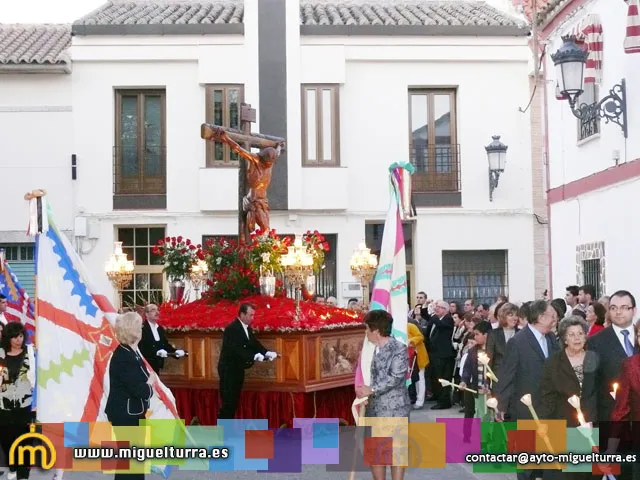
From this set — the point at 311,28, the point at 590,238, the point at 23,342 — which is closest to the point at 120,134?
the point at 311,28

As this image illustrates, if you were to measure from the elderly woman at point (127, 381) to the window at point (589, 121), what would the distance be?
8.92m

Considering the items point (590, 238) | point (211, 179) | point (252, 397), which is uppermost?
point (211, 179)

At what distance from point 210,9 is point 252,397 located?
14.8 meters

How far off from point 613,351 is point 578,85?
686cm

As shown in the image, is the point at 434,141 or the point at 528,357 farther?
the point at 434,141

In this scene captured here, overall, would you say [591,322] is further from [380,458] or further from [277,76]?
[277,76]

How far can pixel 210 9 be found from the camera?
26422mm

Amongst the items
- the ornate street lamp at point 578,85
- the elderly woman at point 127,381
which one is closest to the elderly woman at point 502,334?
the elderly woman at point 127,381

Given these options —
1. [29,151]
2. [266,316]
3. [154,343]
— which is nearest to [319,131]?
[29,151]

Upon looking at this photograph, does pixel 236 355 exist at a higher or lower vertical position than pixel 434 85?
lower

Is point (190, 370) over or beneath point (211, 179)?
beneath

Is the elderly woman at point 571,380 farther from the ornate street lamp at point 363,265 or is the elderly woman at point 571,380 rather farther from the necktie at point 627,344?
the ornate street lamp at point 363,265

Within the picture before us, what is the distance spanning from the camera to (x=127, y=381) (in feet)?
29.1

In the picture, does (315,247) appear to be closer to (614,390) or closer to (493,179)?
(614,390)
